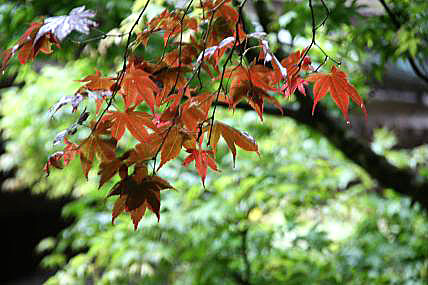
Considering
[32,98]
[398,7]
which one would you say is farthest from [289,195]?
[32,98]

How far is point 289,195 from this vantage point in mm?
1977

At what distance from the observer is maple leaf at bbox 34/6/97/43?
65 cm

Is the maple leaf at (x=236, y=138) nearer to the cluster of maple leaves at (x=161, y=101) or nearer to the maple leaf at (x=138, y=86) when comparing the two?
the cluster of maple leaves at (x=161, y=101)

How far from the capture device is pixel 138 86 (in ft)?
2.34

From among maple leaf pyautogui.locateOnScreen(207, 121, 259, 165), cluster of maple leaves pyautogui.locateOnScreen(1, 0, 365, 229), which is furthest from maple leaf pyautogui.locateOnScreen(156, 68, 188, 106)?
maple leaf pyautogui.locateOnScreen(207, 121, 259, 165)

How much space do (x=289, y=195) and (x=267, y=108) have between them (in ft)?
1.25

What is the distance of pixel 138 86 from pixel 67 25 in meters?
0.13

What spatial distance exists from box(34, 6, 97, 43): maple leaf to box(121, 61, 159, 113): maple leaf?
0.09 meters

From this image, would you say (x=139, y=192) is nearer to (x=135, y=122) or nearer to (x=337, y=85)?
(x=135, y=122)

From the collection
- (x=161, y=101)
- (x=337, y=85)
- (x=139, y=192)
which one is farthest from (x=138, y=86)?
(x=337, y=85)

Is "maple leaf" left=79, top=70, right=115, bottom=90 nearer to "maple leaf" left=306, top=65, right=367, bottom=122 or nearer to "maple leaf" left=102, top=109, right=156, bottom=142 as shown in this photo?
"maple leaf" left=102, top=109, right=156, bottom=142

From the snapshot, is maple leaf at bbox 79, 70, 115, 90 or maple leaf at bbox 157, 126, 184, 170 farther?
maple leaf at bbox 79, 70, 115, 90

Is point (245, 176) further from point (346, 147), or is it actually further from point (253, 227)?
point (346, 147)

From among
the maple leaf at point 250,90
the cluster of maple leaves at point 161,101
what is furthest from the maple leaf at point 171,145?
the maple leaf at point 250,90
